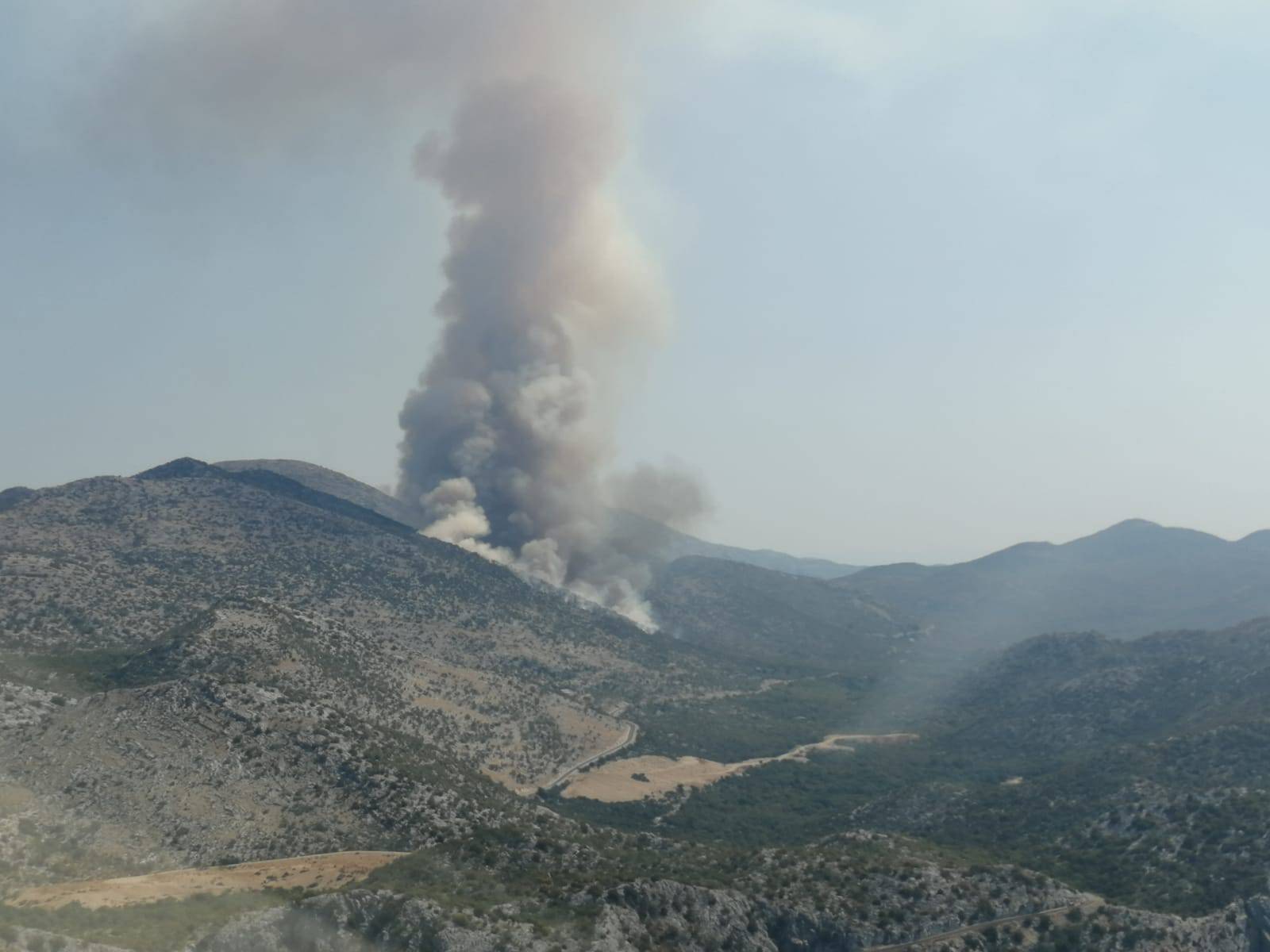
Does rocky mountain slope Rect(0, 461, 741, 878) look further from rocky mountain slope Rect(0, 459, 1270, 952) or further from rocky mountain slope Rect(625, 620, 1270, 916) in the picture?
rocky mountain slope Rect(625, 620, 1270, 916)

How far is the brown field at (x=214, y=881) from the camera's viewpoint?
4667cm

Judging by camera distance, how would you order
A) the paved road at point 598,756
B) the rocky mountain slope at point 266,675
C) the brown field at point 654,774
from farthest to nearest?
the paved road at point 598,756
the brown field at point 654,774
the rocky mountain slope at point 266,675

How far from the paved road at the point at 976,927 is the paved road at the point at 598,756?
140ft

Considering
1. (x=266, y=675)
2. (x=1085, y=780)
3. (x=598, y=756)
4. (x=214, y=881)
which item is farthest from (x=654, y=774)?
(x=214, y=881)

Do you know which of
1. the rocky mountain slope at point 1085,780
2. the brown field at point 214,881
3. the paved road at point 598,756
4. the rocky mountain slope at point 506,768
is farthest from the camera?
the paved road at point 598,756

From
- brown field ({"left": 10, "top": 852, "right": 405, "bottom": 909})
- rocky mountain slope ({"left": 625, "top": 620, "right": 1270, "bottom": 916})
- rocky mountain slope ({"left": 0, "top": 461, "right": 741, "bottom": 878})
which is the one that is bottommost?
rocky mountain slope ({"left": 625, "top": 620, "right": 1270, "bottom": 916})

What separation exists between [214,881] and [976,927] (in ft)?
128

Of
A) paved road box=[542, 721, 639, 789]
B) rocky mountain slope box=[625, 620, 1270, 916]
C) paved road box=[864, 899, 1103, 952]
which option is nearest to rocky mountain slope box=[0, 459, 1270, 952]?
paved road box=[864, 899, 1103, 952]

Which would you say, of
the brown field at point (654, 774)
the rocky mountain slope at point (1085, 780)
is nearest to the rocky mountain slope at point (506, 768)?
the rocky mountain slope at point (1085, 780)

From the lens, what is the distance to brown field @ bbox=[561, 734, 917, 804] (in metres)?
89.2

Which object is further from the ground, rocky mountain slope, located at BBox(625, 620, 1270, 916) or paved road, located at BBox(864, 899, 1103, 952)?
rocky mountain slope, located at BBox(625, 620, 1270, 916)

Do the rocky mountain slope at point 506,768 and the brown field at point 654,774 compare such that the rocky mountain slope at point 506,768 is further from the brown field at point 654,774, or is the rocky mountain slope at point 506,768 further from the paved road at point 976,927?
the brown field at point 654,774

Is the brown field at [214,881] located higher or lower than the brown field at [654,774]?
higher

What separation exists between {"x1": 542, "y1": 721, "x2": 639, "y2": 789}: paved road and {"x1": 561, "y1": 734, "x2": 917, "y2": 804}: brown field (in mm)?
1182
